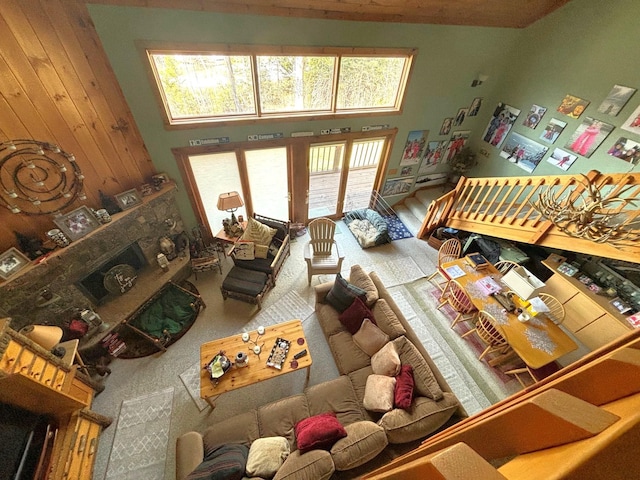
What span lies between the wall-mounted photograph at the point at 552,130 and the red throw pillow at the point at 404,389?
478 centimetres

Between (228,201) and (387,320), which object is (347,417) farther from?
(228,201)

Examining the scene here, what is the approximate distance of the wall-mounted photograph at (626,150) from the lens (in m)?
3.88

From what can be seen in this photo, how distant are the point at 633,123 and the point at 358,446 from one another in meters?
5.61

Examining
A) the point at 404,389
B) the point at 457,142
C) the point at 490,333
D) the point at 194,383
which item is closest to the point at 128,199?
the point at 194,383

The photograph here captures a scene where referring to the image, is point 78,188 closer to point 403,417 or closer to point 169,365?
point 169,365

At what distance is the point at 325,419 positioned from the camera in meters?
2.69

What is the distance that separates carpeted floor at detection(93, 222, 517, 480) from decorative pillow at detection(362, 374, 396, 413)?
0.65 metres

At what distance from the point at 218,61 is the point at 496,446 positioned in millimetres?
4518

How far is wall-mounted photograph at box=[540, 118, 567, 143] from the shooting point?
15.2 feet

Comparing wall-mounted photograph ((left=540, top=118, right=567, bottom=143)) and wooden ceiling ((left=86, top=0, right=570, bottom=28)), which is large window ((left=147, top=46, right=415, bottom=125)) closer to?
wooden ceiling ((left=86, top=0, right=570, bottom=28))

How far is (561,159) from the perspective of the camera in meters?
4.71

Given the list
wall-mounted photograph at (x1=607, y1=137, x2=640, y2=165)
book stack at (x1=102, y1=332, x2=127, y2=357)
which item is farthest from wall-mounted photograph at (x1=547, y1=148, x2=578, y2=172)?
book stack at (x1=102, y1=332, x2=127, y2=357)

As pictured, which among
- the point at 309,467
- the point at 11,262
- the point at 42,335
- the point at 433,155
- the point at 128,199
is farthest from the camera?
the point at 433,155

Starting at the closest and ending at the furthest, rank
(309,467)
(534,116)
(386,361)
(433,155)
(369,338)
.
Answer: (309,467)
(386,361)
(369,338)
(534,116)
(433,155)
